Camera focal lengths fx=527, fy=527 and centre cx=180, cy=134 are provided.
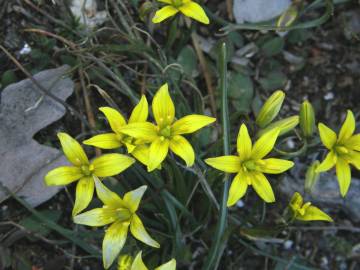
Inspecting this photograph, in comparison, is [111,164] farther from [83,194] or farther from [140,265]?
[140,265]

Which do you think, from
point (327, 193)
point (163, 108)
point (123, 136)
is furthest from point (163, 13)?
point (327, 193)

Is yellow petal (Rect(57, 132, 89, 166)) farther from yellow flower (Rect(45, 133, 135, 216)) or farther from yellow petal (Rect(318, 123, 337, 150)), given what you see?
yellow petal (Rect(318, 123, 337, 150))

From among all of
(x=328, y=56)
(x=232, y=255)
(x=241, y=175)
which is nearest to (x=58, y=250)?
(x=232, y=255)

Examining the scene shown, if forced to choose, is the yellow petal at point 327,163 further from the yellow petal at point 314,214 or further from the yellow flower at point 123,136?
the yellow flower at point 123,136

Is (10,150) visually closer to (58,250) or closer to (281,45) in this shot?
(58,250)

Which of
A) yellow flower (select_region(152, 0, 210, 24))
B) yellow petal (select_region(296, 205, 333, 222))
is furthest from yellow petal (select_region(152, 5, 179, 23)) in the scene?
yellow petal (select_region(296, 205, 333, 222))
